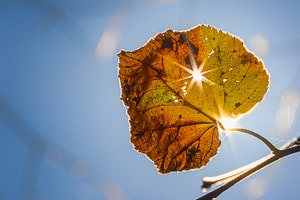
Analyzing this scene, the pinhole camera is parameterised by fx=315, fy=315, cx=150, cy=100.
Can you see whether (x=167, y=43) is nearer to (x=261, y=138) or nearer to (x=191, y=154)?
(x=191, y=154)

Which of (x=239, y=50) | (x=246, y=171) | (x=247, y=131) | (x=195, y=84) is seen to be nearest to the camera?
(x=246, y=171)

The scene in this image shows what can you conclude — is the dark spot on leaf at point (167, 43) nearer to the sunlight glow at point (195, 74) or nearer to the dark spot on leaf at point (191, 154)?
the sunlight glow at point (195, 74)

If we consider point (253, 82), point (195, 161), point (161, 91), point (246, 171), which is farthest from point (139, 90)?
point (246, 171)

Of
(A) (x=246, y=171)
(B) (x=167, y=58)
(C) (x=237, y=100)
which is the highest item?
(B) (x=167, y=58)

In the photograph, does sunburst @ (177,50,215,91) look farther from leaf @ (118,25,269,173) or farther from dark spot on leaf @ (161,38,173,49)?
dark spot on leaf @ (161,38,173,49)

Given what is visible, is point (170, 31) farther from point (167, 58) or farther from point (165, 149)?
point (165, 149)

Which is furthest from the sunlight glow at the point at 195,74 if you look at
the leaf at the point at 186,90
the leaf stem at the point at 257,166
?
the leaf stem at the point at 257,166

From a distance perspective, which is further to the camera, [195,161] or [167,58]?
[167,58]

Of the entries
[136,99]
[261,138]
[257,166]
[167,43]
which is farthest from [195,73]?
[257,166]
